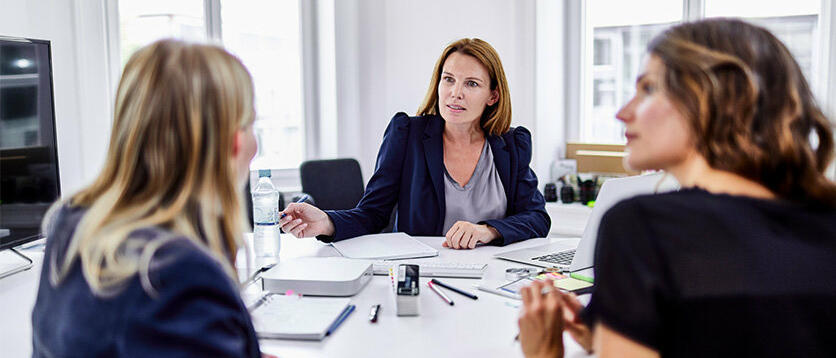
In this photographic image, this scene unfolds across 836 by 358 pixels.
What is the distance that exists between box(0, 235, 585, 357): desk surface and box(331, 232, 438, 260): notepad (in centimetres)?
17

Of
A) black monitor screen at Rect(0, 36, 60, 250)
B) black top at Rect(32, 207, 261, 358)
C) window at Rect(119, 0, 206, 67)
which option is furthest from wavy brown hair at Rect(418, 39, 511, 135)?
black top at Rect(32, 207, 261, 358)

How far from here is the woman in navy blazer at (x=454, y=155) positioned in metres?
2.26

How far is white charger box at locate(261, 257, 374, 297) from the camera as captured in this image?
→ 143 centimetres

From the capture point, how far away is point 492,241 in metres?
1.99

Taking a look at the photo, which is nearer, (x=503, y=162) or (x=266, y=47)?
(x=503, y=162)

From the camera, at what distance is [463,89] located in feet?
7.55

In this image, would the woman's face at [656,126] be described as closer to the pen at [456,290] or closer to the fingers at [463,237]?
the pen at [456,290]

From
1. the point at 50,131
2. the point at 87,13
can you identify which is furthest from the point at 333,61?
the point at 50,131

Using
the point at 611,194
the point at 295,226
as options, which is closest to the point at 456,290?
the point at 611,194

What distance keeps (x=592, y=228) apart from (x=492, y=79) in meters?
1.01

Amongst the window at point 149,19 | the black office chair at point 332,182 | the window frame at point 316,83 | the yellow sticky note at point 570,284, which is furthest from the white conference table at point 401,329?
the window frame at point 316,83

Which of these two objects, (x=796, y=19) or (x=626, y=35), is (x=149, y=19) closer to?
(x=626, y=35)

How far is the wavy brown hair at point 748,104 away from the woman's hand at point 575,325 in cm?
39

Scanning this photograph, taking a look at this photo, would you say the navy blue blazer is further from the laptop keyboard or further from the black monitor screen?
the black monitor screen
